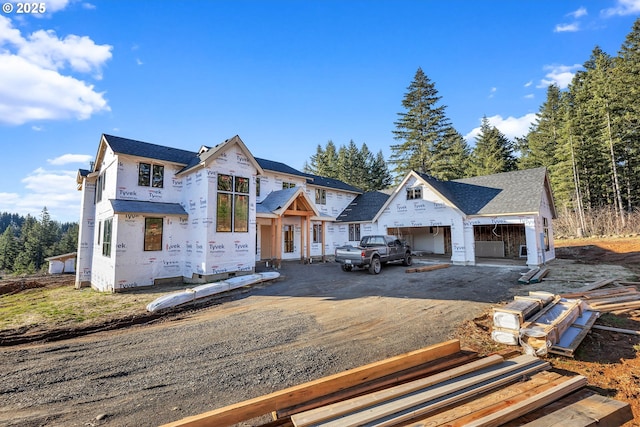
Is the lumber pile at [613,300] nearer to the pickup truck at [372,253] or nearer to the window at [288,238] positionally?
the pickup truck at [372,253]

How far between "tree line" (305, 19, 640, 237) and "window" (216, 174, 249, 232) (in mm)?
29403

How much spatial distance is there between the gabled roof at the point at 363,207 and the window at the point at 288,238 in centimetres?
516

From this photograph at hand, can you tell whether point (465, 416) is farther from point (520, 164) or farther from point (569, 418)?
point (520, 164)

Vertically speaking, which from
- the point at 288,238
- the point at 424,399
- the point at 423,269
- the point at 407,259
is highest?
the point at 288,238

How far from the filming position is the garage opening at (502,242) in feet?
71.9

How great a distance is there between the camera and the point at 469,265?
1719cm

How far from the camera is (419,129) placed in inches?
1533

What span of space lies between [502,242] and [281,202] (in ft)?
58.8

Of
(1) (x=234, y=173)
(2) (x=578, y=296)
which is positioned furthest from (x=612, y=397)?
(1) (x=234, y=173)

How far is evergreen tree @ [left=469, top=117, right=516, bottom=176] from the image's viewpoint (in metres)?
39.5

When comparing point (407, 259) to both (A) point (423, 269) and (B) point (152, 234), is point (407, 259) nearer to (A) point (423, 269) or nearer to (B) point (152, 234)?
(A) point (423, 269)

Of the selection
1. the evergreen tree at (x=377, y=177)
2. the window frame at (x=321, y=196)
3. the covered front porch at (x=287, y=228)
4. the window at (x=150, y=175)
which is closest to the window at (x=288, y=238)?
the covered front porch at (x=287, y=228)

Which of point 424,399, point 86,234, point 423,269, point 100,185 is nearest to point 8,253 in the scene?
point 86,234

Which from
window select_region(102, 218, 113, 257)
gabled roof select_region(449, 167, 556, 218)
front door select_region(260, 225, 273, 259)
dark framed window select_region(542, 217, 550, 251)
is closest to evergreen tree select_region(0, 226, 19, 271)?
window select_region(102, 218, 113, 257)
